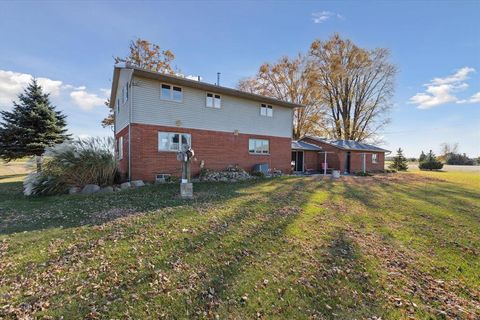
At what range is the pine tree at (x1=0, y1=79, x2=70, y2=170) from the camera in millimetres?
20531

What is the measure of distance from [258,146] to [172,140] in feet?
21.8

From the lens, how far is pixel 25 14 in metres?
9.63

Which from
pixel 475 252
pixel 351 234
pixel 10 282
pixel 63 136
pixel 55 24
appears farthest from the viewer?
pixel 63 136

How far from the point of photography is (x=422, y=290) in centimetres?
382

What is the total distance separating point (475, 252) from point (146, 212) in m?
8.38

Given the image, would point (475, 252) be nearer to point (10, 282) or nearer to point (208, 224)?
point (208, 224)

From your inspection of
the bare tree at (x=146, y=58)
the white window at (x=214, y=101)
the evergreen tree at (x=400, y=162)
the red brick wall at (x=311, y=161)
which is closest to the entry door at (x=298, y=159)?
the red brick wall at (x=311, y=161)

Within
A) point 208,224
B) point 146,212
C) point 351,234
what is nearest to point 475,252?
point 351,234

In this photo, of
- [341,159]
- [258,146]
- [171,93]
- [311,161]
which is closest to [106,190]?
[171,93]

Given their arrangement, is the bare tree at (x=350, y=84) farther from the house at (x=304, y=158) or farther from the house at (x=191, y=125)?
the house at (x=191, y=125)

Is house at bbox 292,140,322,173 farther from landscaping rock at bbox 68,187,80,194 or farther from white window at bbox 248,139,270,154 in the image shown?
landscaping rock at bbox 68,187,80,194

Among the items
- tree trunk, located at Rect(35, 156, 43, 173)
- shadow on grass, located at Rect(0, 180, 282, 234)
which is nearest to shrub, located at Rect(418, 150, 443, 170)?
shadow on grass, located at Rect(0, 180, 282, 234)

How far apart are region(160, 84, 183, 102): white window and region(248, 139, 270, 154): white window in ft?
19.2

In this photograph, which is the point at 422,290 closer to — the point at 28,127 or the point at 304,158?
the point at 304,158
